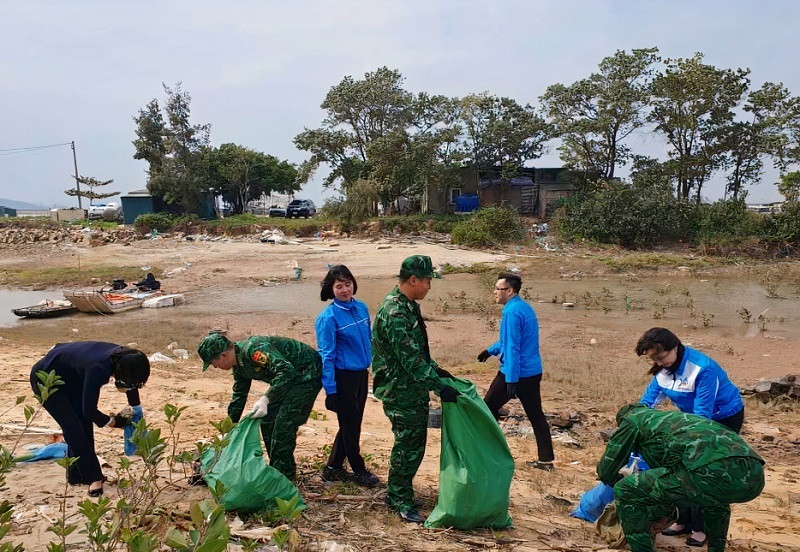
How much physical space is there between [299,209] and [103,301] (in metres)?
24.9

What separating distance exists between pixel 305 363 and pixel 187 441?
182cm

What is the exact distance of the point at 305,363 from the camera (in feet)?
13.7

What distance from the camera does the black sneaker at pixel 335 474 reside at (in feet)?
14.8

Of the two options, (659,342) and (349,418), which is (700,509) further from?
(349,418)

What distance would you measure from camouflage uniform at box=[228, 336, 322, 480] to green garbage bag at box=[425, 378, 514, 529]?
98 centimetres

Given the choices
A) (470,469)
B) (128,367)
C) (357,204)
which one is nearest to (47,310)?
(128,367)

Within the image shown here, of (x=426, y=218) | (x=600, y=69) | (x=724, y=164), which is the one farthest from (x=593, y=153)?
(x=426, y=218)

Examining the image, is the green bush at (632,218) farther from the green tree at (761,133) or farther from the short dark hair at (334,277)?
the short dark hair at (334,277)

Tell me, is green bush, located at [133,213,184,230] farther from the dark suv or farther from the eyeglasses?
the eyeglasses

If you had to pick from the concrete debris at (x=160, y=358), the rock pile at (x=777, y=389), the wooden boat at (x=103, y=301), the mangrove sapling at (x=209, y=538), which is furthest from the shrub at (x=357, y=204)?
the mangrove sapling at (x=209, y=538)

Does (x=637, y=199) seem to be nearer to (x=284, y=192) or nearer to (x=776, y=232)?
(x=776, y=232)

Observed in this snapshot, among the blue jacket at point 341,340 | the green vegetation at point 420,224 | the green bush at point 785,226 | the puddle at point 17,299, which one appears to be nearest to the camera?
the blue jacket at point 341,340

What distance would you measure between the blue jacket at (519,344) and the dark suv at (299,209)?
1372 inches

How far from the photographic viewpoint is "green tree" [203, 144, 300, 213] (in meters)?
39.5
